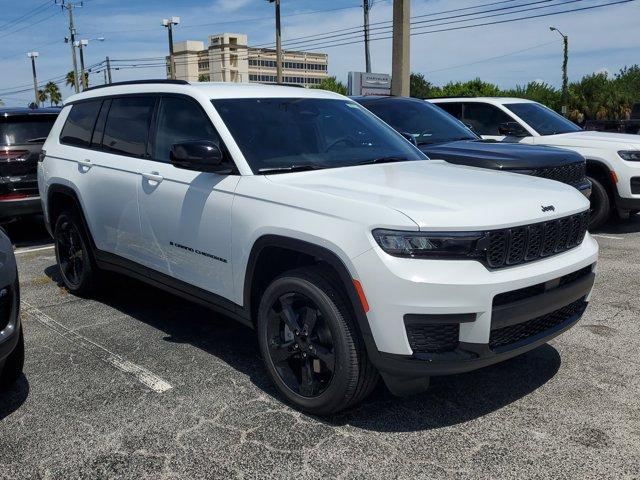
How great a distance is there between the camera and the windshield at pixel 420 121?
26.1 ft

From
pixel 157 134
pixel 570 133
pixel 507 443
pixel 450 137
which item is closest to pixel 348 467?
pixel 507 443

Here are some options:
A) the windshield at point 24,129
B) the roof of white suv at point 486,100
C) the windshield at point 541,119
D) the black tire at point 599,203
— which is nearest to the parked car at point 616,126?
the windshield at point 541,119

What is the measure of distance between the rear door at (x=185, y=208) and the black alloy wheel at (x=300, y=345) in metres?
0.47

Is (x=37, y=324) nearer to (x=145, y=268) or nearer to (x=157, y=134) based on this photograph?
(x=145, y=268)

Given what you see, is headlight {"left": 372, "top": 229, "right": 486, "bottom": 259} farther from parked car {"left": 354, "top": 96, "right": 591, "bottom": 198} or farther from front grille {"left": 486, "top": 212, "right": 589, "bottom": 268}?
parked car {"left": 354, "top": 96, "right": 591, "bottom": 198}

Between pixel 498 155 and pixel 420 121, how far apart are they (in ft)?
5.44

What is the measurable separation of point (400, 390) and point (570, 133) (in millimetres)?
7330

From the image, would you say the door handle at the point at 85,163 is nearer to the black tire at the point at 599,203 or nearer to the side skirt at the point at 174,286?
the side skirt at the point at 174,286

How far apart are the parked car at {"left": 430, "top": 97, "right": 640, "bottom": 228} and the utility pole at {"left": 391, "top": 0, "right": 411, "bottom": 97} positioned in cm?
527

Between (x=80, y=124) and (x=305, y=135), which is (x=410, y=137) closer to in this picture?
(x=305, y=135)

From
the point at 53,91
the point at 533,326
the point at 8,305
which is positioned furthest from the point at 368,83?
the point at 53,91

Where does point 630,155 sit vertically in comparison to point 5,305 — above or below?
above

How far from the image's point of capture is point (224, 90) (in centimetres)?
454

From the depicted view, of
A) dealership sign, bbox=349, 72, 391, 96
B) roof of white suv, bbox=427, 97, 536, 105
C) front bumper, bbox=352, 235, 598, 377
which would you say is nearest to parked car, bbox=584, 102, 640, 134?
dealership sign, bbox=349, 72, 391, 96
